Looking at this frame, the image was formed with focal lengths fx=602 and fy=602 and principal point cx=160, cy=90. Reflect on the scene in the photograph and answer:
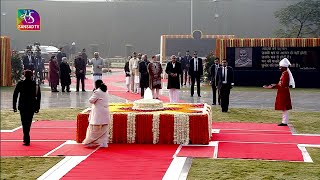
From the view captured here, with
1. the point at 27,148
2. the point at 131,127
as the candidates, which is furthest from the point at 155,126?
the point at 27,148

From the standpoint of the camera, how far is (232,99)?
70.9ft

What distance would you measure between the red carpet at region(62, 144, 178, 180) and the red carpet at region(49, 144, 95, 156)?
20 cm

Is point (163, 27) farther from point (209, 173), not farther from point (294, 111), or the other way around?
point (209, 173)

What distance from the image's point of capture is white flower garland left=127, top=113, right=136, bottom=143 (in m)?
11.4

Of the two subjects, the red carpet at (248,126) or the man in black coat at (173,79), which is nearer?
the red carpet at (248,126)

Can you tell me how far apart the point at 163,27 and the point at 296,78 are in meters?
37.9

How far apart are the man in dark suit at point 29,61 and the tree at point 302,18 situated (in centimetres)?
2832

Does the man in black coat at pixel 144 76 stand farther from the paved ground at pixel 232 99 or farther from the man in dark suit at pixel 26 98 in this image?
the man in dark suit at pixel 26 98

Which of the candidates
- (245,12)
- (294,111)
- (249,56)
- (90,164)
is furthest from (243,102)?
(245,12)

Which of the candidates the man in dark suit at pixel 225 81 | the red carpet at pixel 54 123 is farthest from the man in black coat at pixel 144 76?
the red carpet at pixel 54 123

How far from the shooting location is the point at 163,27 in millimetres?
65000

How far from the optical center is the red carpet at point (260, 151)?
10156 millimetres

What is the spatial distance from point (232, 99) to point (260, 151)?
10931mm

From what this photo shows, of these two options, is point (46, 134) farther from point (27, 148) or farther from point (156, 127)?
point (156, 127)
